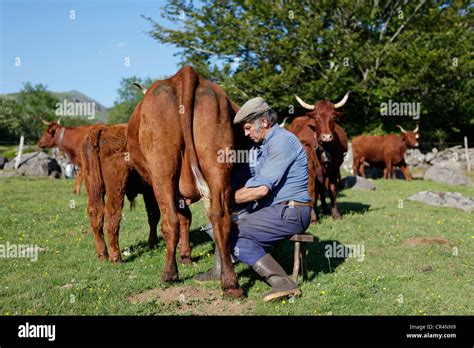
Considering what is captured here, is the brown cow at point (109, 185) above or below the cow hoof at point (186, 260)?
above

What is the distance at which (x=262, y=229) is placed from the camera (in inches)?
224

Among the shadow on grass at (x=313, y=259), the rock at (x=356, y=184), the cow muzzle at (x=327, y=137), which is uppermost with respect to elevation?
the cow muzzle at (x=327, y=137)

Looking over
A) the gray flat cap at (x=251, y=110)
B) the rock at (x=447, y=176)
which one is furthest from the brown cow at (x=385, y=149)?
the gray flat cap at (x=251, y=110)

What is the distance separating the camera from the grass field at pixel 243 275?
5.34m

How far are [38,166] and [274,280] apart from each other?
71.7 ft

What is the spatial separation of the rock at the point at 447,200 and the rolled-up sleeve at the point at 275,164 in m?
9.46

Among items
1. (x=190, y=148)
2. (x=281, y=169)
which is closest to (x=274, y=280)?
(x=281, y=169)

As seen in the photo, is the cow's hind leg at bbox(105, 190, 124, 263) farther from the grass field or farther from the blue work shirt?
the blue work shirt

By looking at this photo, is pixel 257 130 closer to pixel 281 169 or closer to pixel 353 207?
pixel 281 169

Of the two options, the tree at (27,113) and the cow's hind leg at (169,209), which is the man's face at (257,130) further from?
the tree at (27,113)

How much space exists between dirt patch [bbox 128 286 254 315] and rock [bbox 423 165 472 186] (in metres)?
19.4
